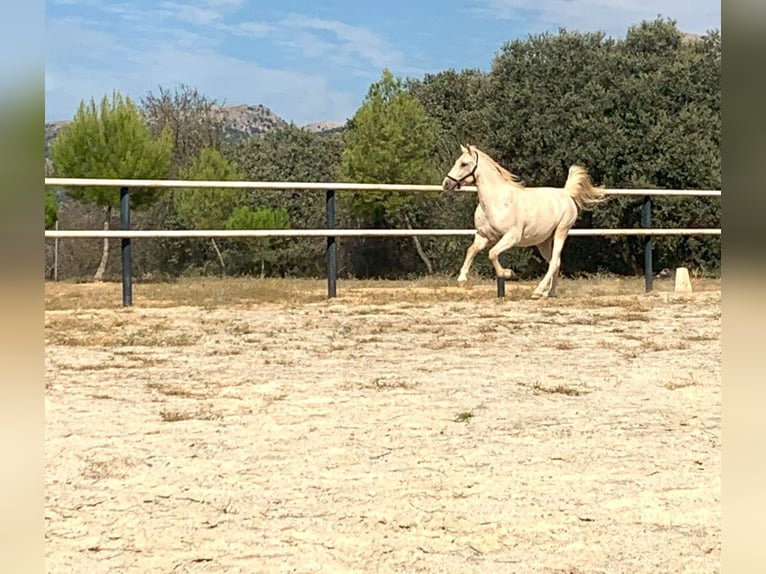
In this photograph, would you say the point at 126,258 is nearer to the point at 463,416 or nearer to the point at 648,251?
the point at 463,416

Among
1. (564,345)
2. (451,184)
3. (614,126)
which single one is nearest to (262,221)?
(614,126)

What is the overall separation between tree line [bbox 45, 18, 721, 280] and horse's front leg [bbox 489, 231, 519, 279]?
5421mm

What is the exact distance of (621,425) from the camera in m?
2.15

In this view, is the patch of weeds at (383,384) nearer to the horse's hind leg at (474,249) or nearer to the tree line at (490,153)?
the horse's hind leg at (474,249)

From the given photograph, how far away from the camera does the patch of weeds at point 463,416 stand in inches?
87.8

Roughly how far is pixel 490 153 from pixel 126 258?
802 centimetres

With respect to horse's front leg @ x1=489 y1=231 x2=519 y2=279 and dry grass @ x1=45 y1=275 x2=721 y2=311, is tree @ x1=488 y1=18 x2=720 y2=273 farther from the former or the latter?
horse's front leg @ x1=489 y1=231 x2=519 y2=279

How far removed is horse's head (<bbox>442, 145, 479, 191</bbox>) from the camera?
631cm

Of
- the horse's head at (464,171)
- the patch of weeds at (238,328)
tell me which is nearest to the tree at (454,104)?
the horse's head at (464,171)

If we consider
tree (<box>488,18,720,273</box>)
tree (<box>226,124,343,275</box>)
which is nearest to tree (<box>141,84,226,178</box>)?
tree (<box>226,124,343,275</box>)

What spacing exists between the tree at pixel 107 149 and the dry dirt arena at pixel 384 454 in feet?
24.1
